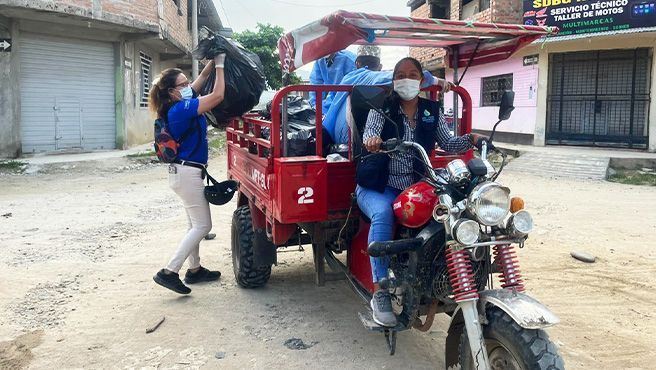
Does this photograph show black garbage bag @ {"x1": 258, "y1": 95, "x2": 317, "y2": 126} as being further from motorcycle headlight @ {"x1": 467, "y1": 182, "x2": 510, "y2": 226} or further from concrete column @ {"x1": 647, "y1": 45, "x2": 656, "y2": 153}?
concrete column @ {"x1": 647, "y1": 45, "x2": 656, "y2": 153}

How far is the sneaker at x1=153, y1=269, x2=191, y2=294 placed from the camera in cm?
418

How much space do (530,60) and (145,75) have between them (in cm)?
1192

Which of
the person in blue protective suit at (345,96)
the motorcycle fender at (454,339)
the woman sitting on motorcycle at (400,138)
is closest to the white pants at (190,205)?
the person in blue protective suit at (345,96)

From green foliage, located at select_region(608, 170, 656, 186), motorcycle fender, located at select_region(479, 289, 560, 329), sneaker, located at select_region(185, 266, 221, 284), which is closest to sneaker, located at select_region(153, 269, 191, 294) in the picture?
sneaker, located at select_region(185, 266, 221, 284)

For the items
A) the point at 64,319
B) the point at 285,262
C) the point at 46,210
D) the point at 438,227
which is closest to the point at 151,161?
the point at 46,210

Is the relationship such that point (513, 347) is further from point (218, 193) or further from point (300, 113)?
point (218, 193)

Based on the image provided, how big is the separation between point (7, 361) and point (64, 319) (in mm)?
642

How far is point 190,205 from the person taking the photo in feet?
14.2

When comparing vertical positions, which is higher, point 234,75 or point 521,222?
point 234,75

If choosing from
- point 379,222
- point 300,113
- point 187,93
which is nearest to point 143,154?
point 187,93

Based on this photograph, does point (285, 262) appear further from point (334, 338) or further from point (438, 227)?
point (438, 227)

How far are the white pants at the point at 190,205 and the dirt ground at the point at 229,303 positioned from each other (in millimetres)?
357

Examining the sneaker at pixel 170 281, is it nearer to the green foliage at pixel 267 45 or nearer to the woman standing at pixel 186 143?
the woman standing at pixel 186 143

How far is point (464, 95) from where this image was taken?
3906 mm
